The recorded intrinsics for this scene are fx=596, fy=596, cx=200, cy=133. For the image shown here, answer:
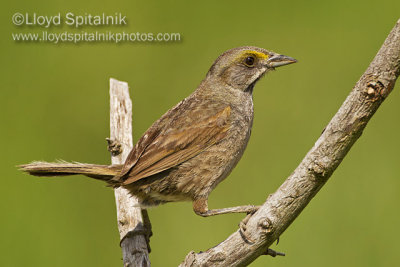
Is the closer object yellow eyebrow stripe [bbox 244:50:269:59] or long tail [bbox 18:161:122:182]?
long tail [bbox 18:161:122:182]

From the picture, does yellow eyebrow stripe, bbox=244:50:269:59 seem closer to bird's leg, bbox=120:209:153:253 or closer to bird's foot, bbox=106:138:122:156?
bird's foot, bbox=106:138:122:156

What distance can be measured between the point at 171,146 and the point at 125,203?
0.65m

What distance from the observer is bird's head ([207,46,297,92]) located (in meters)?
4.50

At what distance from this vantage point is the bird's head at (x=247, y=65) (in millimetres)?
4500

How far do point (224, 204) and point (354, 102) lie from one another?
10.6 feet

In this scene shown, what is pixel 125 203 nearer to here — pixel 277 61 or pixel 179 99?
pixel 277 61

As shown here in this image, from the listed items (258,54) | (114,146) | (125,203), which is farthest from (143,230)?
(258,54)

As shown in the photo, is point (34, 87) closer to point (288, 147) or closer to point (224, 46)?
point (224, 46)

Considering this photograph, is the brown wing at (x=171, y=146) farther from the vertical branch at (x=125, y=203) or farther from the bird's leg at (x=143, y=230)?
the bird's leg at (x=143, y=230)

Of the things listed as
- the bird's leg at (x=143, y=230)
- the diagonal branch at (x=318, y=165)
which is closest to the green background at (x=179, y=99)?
the bird's leg at (x=143, y=230)

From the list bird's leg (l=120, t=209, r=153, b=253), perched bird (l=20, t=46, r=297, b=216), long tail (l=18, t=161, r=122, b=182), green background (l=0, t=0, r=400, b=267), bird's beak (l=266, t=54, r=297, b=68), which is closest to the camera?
long tail (l=18, t=161, r=122, b=182)

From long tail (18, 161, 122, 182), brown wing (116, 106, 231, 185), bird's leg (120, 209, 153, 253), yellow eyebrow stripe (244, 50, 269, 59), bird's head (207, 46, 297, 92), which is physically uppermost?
yellow eyebrow stripe (244, 50, 269, 59)

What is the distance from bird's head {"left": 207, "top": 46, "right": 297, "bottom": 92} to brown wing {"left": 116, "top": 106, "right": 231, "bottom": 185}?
37 cm

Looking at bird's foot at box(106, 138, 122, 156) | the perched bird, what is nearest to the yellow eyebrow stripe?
the perched bird
